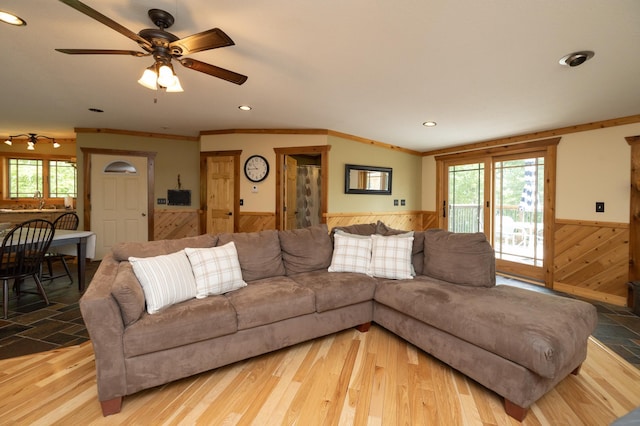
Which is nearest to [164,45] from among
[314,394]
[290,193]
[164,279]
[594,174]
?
[164,279]

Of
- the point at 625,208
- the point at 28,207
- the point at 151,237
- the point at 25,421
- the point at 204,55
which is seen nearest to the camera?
the point at 25,421

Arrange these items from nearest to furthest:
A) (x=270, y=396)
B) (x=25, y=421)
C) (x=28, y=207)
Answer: (x=25, y=421)
(x=270, y=396)
(x=28, y=207)

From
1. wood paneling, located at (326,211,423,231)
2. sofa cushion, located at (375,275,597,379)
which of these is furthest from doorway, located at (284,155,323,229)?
sofa cushion, located at (375,275,597,379)

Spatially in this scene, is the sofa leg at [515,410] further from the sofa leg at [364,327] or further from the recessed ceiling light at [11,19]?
the recessed ceiling light at [11,19]

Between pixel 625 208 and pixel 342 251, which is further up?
pixel 625 208

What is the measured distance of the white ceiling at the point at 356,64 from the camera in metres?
1.71

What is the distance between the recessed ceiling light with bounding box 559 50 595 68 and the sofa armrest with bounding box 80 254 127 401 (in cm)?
345

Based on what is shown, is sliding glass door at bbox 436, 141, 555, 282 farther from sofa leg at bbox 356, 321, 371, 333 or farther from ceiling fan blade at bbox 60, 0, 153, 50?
ceiling fan blade at bbox 60, 0, 153, 50

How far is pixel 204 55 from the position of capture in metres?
2.34

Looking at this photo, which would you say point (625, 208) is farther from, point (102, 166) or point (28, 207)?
point (28, 207)

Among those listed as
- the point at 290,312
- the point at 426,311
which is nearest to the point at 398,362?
the point at 426,311

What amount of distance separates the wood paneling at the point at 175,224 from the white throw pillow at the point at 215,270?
11.3 ft

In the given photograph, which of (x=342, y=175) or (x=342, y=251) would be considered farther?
(x=342, y=175)

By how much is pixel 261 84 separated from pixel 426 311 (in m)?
2.51
